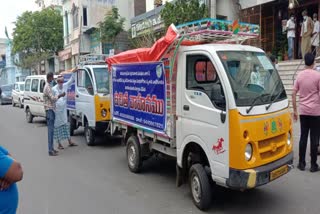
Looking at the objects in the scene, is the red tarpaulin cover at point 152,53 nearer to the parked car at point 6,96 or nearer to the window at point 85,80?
the window at point 85,80

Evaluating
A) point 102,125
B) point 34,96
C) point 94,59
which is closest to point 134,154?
point 102,125

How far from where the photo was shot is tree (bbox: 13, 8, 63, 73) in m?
38.6

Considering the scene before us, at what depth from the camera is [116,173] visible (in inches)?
264

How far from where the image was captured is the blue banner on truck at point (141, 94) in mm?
5504

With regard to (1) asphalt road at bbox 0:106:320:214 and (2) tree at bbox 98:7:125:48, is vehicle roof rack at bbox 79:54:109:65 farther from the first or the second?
(2) tree at bbox 98:7:125:48

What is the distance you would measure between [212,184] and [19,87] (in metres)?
22.2

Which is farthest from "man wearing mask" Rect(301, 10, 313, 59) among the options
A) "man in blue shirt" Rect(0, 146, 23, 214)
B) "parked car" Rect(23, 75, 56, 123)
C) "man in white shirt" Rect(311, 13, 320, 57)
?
"man in blue shirt" Rect(0, 146, 23, 214)

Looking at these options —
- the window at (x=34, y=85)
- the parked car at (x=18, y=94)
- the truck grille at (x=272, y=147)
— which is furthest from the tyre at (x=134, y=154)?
the parked car at (x=18, y=94)

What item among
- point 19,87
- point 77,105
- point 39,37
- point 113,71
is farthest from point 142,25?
point 39,37

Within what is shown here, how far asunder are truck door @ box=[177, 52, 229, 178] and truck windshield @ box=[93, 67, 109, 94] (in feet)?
14.5

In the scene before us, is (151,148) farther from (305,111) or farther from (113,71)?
(305,111)

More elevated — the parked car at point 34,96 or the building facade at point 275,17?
the building facade at point 275,17

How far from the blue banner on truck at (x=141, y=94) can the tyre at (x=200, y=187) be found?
3.26 ft

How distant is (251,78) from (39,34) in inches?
1499
